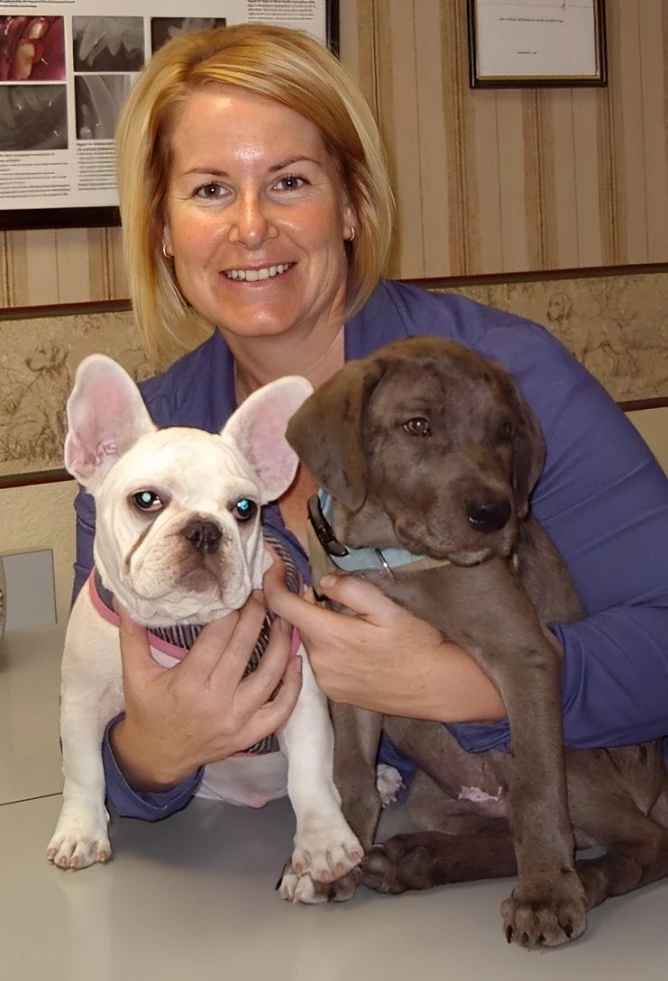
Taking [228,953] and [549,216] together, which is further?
[549,216]

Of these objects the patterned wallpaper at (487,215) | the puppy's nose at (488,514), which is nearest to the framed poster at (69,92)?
the patterned wallpaper at (487,215)

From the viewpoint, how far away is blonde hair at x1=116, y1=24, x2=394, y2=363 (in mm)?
1742

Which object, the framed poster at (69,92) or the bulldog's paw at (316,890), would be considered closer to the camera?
the bulldog's paw at (316,890)

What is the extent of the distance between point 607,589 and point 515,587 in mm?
207

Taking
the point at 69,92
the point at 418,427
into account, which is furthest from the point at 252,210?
the point at 69,92

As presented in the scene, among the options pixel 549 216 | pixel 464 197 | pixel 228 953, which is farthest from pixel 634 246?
pixel 228 953

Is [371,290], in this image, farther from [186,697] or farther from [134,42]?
[134,42]

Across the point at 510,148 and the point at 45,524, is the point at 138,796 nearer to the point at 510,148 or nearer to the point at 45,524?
the point at 45,524

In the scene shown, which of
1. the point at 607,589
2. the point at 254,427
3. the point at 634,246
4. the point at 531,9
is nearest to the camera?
the point at 254,427

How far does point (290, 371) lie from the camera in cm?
189

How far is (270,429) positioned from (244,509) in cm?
12

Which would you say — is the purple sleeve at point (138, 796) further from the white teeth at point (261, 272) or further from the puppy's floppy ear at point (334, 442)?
the white teeth at point (261, 272)

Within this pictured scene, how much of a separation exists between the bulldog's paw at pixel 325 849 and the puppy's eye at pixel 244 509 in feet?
1.08

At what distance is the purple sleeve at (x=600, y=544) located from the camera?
1481 millimetres
